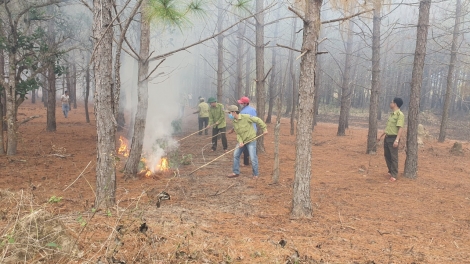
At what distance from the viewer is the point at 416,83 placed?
309 inches

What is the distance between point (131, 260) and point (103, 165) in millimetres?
2011

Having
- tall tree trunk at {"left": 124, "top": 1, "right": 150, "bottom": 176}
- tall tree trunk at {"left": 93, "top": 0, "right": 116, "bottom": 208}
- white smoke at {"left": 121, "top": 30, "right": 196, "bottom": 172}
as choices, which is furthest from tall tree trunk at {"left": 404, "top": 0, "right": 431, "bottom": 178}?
tall tree trunk at {"left": 93, "top": 0, "right": 116, "bottom": 208}

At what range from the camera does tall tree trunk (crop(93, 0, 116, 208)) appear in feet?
14.4

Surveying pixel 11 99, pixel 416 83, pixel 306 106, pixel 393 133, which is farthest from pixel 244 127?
pixel 11 99

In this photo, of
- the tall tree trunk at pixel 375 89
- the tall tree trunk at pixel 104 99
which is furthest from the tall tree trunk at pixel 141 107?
the tall tree trunk at pixel 375 89

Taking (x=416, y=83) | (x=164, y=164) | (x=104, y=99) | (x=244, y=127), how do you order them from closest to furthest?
1. (x=104, y=99)
2. (x=244, y=127)
3. (x=416, y=83)
4. (x=164, y=164)

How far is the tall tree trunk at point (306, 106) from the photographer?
4863 mm

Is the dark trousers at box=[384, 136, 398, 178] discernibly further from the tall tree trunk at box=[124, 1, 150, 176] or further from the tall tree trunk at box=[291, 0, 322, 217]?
the tall tree trunk at box=[124, 1, 150, 176]

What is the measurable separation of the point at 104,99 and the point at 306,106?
286 centimetres

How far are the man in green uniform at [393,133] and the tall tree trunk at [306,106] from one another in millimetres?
3478

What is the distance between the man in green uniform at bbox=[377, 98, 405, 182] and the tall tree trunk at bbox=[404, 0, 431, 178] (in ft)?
1.55

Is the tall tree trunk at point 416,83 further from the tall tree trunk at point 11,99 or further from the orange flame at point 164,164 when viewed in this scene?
the tall tree trunk at point 11,99

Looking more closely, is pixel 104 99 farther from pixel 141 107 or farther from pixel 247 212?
pixel 247 212

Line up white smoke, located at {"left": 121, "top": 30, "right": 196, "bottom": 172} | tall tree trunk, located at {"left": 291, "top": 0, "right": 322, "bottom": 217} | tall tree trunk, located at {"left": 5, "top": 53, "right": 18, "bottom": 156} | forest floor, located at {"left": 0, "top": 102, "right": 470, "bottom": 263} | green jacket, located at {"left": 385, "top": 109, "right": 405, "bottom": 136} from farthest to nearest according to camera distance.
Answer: white smoke, located at {"left": 121, "top": 30, "right": 196, "bottom": 172} < tall tree trunk, located at {"left": 5, "top": 53, "right": 18, "bottom": 156} < green jacket, located at {"left": 385, "top": 109, "right": 405, "bottom": 136} < tall tree trunk, located at {"left": 291, "top": 0, "right": 322, "bottom": 217} < forest floor, located at {"left": 0, "top": 102, "right": 470, "bottom": 263}
